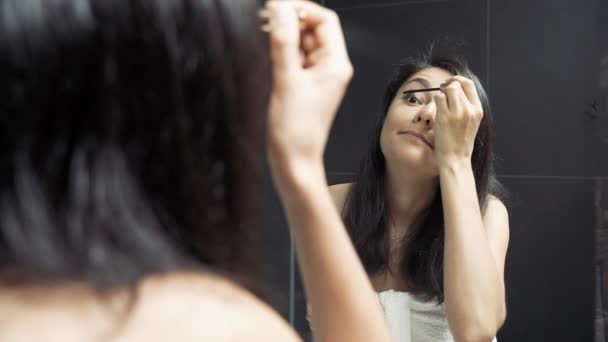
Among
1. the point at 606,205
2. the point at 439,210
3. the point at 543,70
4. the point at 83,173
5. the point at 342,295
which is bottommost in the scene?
the point at 606,205

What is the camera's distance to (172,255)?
0.90 ft

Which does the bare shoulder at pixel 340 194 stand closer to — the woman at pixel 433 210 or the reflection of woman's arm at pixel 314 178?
the woman at pixel 433 210

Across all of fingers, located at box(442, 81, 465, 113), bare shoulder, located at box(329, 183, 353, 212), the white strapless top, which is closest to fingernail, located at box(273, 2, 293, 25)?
fingers, located at box(442, 81, 465, 113)

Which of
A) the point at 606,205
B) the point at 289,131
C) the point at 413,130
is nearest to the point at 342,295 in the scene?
the point at 289,131

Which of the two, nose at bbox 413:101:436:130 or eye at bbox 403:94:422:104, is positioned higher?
eye at bbox 403:94:422:104

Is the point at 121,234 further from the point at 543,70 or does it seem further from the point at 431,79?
the point at 543,70

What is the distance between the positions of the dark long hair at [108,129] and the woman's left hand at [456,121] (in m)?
0.58

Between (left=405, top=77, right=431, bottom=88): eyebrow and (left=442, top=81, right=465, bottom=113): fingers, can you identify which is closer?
(left=442, top=81, right=465, bottom=113): fingers

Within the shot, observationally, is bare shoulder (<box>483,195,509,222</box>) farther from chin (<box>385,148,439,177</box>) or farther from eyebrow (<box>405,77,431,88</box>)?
eyebrow (<box>405,77,431,88</box>)

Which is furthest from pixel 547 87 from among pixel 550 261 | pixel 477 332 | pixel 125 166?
pixel 125 166

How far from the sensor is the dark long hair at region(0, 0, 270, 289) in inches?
9.8

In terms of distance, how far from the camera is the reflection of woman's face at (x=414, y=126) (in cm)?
92

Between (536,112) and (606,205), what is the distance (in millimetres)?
233

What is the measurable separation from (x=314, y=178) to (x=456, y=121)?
0.50 meters
